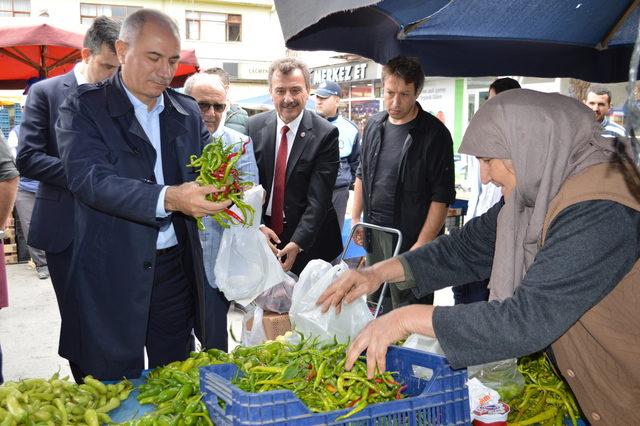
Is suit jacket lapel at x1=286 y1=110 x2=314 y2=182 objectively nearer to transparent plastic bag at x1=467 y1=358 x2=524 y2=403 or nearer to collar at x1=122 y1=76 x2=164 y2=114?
collar at x1=122 y1=76 x2=164 y2=114

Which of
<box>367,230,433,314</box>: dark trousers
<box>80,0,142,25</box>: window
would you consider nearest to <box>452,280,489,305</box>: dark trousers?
<box>367,230,433,314</box>: dark trousers

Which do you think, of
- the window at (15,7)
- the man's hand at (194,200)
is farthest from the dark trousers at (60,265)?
the window at (15,7)

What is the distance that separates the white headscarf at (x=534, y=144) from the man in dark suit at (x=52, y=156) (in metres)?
2.56

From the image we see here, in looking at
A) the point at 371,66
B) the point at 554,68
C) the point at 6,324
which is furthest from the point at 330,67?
the point at 554,68

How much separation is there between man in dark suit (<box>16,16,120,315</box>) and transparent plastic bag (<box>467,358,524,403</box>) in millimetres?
2445

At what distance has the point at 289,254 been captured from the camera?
4215mm

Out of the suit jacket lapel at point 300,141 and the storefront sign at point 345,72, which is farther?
the storefront sign at point 345,72

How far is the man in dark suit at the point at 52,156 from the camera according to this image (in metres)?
3.71

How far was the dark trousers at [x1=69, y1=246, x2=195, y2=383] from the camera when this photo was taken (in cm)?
312

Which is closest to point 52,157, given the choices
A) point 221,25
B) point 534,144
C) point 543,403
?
point 534,144

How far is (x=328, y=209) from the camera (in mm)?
4555

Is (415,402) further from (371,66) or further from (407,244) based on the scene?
(371,66)

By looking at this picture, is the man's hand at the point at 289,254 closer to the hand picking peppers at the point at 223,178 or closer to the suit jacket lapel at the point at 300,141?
the suit jacket lapel at the point at 300,141

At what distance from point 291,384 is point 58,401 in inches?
34.6
